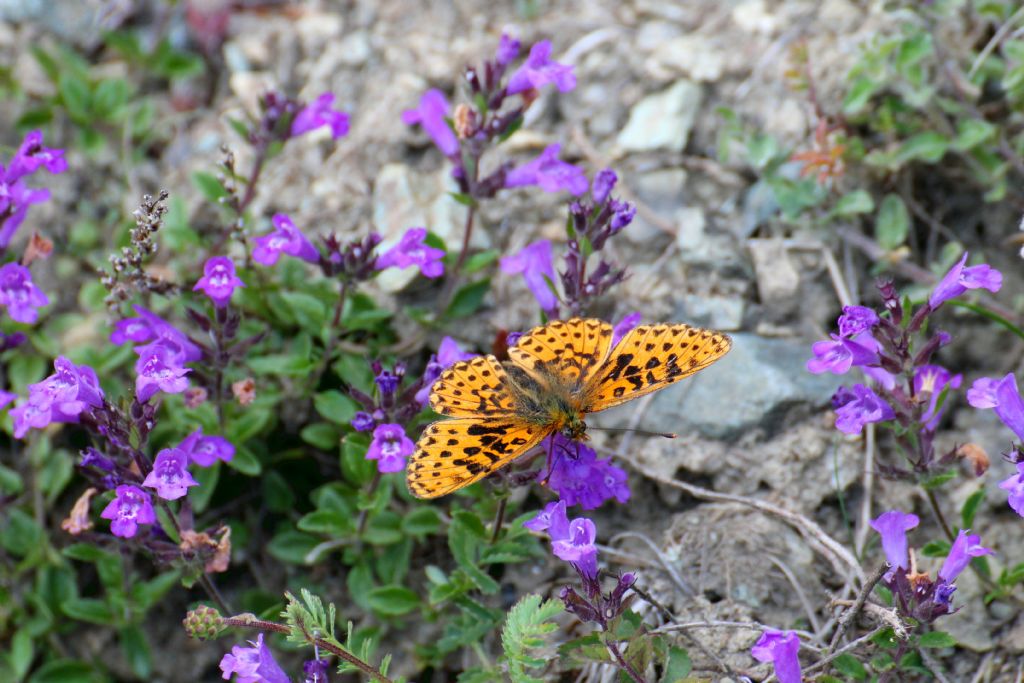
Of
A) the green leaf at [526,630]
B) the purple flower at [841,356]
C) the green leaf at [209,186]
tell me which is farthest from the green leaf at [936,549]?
the green leaf at [209,186]

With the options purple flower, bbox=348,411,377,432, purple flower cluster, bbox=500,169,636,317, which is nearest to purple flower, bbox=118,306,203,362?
purple flower, bbox=348,411,377,432

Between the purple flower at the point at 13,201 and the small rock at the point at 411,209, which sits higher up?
the purple flower at the point at 13,201

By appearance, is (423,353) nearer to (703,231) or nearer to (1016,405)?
(703,231)

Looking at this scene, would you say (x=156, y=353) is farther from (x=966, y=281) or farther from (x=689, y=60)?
(x=689, y=60)

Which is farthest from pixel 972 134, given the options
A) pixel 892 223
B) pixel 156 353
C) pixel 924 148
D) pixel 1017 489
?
pixel 156 353

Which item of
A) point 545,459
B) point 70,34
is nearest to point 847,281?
point 545,459

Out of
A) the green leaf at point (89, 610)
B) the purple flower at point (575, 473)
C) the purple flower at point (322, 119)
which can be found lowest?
the green leaf at point (89, 610)

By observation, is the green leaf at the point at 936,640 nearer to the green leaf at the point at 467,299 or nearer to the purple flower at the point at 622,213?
the purple flower at the point at 622,213
